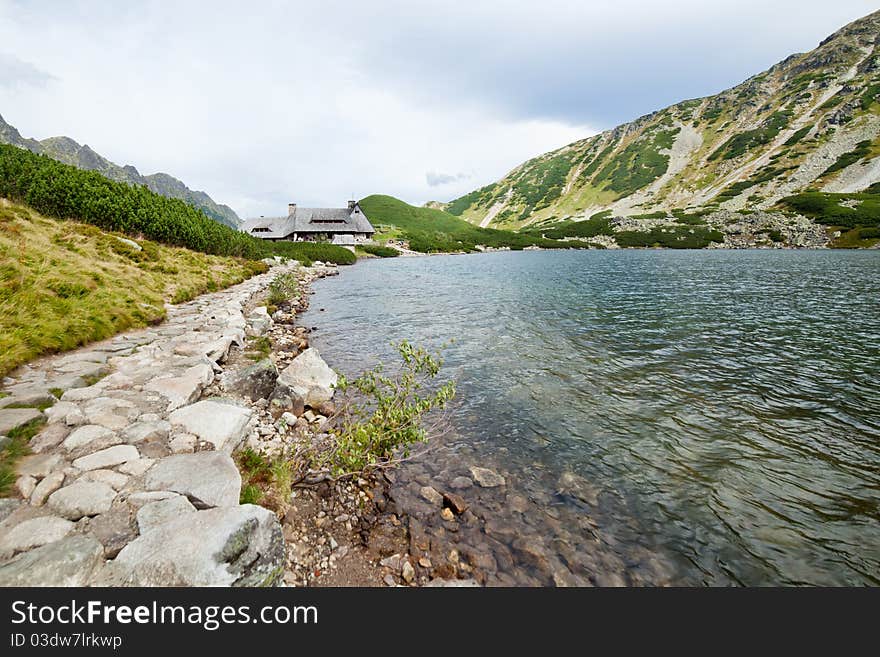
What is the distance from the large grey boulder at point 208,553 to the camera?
3.29 metres

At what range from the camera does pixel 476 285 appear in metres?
35.4

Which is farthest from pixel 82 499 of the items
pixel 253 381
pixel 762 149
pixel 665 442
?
pixel 762 149

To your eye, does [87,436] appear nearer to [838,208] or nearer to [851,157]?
[838,208]

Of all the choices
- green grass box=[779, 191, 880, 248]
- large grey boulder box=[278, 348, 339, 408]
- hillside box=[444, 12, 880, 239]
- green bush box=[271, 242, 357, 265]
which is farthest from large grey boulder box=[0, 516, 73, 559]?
hillside box=[444, 12, 880, 239]

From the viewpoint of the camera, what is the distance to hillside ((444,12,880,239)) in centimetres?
11204

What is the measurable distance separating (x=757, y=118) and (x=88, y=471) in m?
232

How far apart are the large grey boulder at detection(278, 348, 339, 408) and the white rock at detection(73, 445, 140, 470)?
3662 millimetres

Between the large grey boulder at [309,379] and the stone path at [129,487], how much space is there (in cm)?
176

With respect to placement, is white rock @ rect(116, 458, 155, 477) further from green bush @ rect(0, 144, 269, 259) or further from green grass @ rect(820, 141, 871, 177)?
green grass @ rect(820, 141, 871, 177)

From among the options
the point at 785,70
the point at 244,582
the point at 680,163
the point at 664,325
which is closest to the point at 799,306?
the point at 664,325

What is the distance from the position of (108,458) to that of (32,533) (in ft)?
4.51

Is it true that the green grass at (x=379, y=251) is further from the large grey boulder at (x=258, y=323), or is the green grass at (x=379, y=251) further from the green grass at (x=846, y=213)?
the green grass at (x=846, y=213)

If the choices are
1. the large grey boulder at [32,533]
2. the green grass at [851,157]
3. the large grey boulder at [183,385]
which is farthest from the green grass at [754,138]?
the large grey boulder at [32,533]
